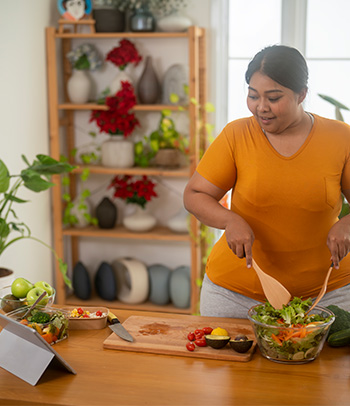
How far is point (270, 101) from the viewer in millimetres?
1729

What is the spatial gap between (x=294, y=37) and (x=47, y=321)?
8.95 ft

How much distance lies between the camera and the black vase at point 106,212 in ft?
12.8

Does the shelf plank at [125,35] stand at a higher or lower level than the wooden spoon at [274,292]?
higher

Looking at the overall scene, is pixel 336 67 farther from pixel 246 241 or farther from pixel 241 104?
pixel 246 241

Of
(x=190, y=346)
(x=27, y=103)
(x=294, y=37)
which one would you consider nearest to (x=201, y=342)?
(x=190, y=346)

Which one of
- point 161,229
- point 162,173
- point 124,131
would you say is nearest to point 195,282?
point 161,229

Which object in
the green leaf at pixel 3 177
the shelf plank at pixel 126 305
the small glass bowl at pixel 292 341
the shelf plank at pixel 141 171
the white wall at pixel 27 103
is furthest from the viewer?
the shelf plank at pixel 126 305

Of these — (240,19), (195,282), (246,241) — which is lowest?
(195,282)

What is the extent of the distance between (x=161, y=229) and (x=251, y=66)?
2293 millimetres

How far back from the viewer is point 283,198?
1849mm

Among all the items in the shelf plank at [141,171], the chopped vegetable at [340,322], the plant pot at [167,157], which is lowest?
the chopped vegetable at [340,322]

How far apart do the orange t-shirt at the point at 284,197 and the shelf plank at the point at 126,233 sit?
5.94ft

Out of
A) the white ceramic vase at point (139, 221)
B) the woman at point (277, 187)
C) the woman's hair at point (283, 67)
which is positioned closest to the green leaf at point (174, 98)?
the white ceramic vase at point (139, 221)

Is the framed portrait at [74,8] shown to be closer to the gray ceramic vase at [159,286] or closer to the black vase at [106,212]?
the black vase at [106,212]
